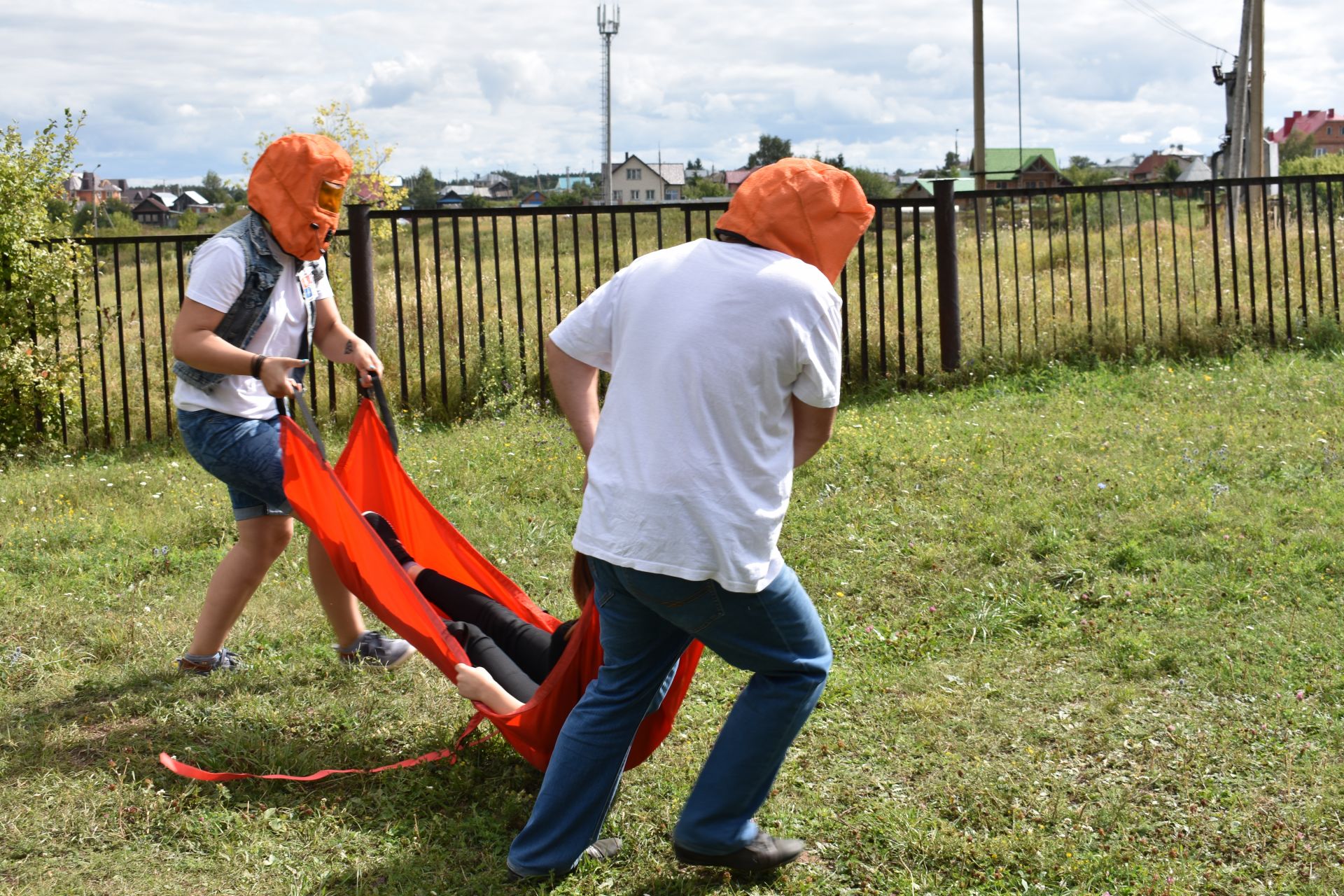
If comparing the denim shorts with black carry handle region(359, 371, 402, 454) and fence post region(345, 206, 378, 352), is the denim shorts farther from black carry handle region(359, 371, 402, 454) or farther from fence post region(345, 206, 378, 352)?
fence post region(345, 206, 378, 352)

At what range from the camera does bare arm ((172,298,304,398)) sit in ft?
11.2

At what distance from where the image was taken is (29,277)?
25.4ft

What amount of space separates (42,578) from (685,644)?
3646 millimetres

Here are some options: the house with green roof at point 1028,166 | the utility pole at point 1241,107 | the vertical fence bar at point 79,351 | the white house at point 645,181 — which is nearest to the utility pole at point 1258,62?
the utility pole at point 1241,107

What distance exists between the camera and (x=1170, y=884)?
2.75 m

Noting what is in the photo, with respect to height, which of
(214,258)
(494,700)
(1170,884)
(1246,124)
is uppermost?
(1246,124)

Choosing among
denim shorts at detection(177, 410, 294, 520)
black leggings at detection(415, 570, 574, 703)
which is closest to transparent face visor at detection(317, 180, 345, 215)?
denim shorts at detection(177, 410, 294, 520)

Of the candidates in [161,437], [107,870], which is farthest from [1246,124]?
[107,870]

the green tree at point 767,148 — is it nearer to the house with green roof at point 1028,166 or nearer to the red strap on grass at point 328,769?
the house with green roof at point 1028,166

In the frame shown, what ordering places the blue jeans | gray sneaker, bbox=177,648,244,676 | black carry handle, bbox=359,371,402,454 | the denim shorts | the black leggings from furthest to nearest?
gray sneaker, bbox=177,648,244,676 → black carry handle, bbox=359,371,402,454 → the denim shorts → the black leggings → the blue jeans

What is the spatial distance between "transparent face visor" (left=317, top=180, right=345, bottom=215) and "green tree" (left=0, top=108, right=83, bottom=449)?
16.6ft

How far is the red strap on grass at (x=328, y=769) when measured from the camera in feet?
10.9

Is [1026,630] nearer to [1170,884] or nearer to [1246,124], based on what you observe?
[1170,884]

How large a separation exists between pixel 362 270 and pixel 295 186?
15.1 ft
